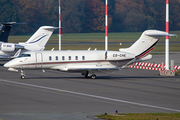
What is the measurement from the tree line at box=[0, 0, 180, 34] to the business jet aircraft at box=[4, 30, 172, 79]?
10212cm

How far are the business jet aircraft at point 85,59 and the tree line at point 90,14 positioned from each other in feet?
335

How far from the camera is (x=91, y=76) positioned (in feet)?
102

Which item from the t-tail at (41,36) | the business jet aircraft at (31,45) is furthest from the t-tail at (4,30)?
the t-tail at (41,36)

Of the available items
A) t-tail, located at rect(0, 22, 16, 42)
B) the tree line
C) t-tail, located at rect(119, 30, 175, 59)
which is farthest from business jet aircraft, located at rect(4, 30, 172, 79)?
the tree line

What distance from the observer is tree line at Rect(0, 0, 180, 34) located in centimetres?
13600

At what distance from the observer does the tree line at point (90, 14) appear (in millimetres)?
136000

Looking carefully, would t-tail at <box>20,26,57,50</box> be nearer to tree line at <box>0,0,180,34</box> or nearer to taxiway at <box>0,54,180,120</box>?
taxiway at <box>0,54,180,120</box>

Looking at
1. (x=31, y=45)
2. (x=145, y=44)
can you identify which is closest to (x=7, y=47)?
(x=31, y=45)

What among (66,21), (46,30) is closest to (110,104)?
(46,30)

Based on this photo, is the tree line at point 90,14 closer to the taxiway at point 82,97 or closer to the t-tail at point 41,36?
the t-tail at point 41,36

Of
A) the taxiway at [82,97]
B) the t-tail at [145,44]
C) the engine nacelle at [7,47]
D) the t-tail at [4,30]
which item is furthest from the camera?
the t-tail at [4,30]

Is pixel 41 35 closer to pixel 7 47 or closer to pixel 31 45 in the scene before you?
pixel 31 45

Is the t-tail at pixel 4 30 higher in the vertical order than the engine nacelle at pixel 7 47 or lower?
higher

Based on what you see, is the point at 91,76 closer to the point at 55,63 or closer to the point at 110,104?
the point at 55,63
